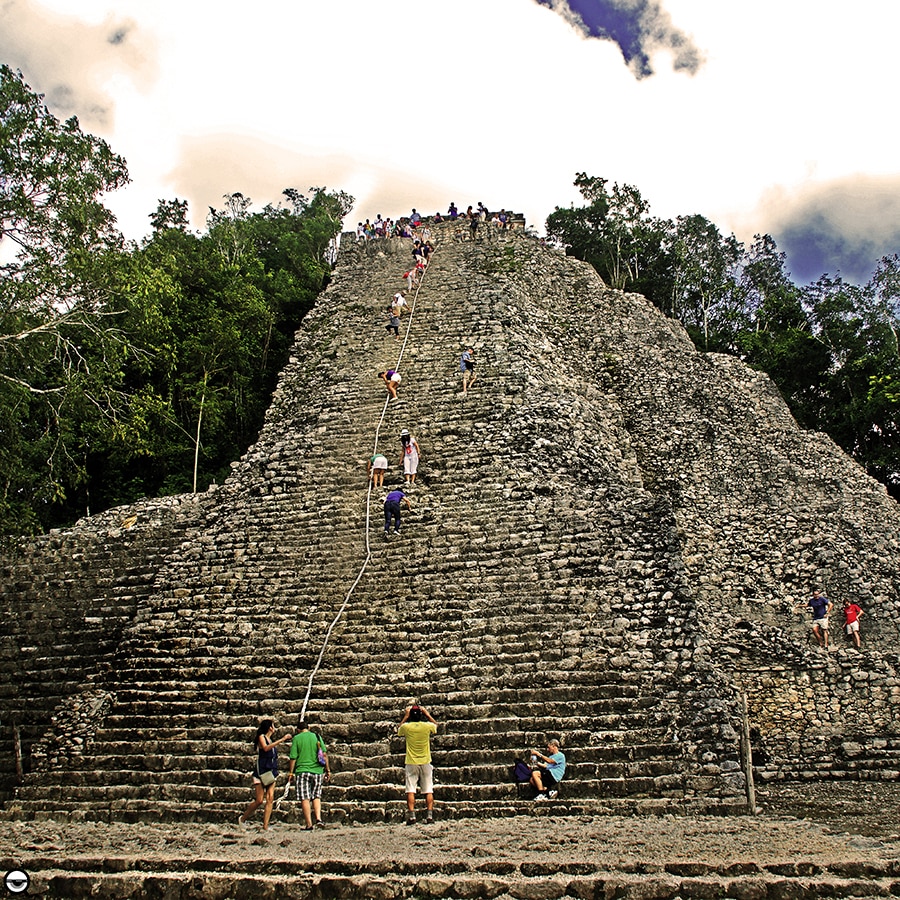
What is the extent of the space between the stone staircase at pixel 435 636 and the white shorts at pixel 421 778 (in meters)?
0.34

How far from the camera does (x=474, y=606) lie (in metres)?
7.77

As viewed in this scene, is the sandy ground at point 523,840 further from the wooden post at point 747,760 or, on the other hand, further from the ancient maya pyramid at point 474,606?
the ancient maya pyramid at point 474,606

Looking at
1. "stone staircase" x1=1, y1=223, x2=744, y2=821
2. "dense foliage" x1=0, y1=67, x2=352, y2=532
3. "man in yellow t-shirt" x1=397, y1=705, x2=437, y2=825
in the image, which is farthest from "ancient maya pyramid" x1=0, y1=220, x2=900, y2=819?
"dense foliage" x1=0, y1=67, x2=352, y2=532

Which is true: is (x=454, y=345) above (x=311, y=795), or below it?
above

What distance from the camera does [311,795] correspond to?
5.69 m

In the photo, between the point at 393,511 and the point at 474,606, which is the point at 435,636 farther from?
the point at 393,511

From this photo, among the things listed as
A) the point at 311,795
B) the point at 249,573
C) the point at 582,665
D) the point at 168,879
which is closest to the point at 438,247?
the point at 249,573

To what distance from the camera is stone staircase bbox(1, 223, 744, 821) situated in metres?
6.11

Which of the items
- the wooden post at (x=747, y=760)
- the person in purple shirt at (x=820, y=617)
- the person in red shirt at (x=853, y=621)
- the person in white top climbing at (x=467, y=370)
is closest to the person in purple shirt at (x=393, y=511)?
the person in white top climbing at (x=467, y=370)

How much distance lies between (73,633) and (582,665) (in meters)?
7.77

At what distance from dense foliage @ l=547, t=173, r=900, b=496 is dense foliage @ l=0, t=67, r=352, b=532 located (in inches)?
440

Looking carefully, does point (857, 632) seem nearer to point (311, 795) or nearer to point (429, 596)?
point (429, 596)

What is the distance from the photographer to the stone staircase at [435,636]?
20.0 ft

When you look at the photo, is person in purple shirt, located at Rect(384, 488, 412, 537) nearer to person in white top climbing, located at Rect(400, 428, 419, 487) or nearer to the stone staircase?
the stone staircase
